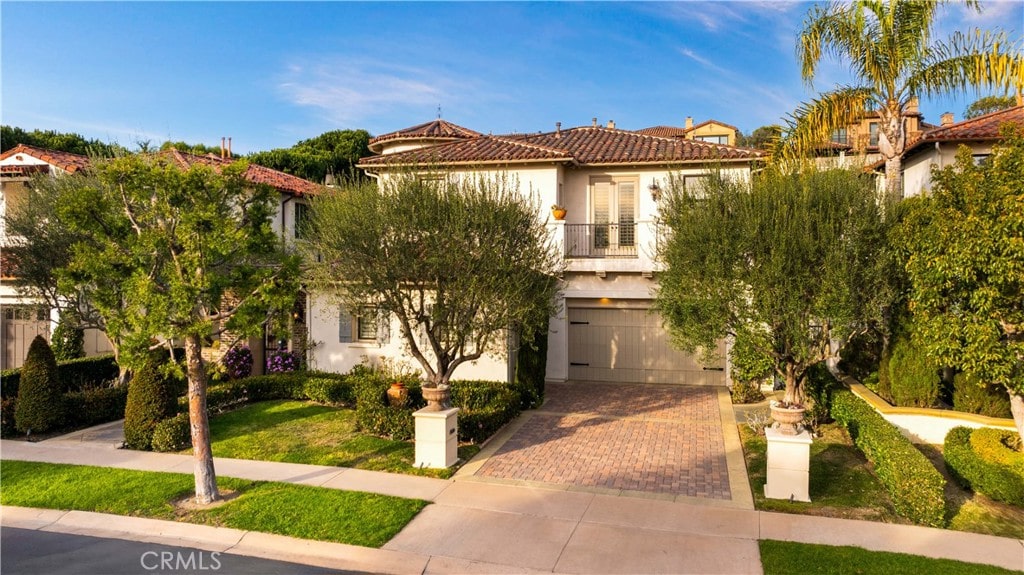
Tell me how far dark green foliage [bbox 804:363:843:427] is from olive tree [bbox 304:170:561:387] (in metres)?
6.67

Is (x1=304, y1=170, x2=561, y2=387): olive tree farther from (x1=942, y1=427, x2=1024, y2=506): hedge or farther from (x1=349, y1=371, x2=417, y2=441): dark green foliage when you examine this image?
(x1=942, y1=427, x2=1024, y2=506): hedge

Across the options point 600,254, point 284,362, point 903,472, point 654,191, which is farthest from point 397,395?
point 903,472

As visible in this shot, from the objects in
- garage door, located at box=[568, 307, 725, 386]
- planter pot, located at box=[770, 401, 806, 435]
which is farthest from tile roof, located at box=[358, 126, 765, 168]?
planter pot, located at box=[770, 401, 806, 435]

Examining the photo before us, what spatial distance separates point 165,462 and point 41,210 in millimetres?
8773

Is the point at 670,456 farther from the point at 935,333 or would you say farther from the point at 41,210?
the point at 41,210

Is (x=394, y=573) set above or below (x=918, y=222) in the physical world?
below

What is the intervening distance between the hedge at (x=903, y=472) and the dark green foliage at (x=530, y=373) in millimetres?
6931

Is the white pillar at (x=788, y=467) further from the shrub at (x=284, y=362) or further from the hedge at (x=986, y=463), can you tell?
the shrub at (x=284, y=362)

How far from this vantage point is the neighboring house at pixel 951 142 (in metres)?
15.3

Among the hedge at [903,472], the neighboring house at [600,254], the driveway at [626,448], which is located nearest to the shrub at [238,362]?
the neighboring house at [600,254]

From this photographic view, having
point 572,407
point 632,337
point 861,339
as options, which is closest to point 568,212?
point 632,337

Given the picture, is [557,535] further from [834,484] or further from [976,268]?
[976,268]

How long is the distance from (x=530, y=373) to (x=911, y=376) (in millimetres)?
7810

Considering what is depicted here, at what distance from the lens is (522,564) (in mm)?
6832
